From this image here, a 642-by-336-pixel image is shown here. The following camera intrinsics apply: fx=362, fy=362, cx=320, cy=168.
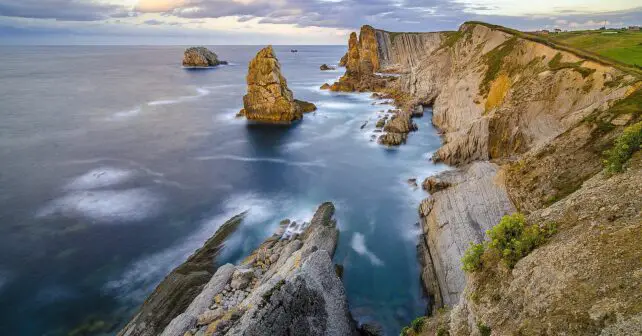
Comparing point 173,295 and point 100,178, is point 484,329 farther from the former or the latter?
point 100,178

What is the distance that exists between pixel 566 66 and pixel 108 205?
3941 centimetres

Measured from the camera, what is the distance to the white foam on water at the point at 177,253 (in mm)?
20109

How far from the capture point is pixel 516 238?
33.5 feet

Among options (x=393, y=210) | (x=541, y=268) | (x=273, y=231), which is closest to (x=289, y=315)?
(x=541, y=268)

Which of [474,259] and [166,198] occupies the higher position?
[474,259]

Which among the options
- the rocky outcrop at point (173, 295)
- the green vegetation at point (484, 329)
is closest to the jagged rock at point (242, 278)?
the rocky outcrop at point (173, 295)

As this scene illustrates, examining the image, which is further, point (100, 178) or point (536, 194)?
point (100, 178)

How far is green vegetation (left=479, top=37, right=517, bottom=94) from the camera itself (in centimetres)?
4238

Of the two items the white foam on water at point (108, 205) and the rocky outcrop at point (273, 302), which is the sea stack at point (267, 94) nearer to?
the white foam on water at point (108, 205)

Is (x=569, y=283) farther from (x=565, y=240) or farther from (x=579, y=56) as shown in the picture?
(x=579, y=56)

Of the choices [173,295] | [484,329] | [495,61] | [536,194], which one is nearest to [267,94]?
[495,61]

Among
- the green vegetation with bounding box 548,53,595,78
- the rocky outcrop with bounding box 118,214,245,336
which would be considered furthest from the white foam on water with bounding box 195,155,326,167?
the green vegetation with bounding box 548,53,595,78

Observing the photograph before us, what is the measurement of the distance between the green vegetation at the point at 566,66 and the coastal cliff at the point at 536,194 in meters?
0.11

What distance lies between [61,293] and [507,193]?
1000 inches
